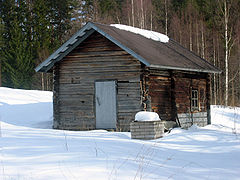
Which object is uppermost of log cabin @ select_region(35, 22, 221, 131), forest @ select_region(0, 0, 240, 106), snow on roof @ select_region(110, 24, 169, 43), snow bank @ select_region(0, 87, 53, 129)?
forest @ select_region(0, 0, 240, 106)

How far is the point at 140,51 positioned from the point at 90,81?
2.74 meters

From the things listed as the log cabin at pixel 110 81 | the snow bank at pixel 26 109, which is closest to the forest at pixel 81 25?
the snow bank at pixel 26 109

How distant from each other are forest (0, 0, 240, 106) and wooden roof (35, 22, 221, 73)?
1712cm

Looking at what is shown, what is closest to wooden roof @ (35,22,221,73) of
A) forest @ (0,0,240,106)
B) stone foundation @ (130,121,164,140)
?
stone foundation @ (130,121,164,140)

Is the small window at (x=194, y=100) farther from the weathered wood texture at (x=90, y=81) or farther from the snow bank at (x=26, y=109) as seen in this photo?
the snow bank at (x=26, y=109)

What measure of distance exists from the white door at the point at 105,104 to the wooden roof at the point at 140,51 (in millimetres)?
1916

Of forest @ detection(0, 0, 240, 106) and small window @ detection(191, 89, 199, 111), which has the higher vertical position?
forest @ detection(0, 0, 240, 106)

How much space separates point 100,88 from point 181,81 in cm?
445

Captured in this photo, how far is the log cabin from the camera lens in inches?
588

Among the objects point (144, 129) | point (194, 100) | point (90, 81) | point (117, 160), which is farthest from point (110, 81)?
point (117, 160)

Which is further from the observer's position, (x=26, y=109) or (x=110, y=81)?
(x=26, y=109)

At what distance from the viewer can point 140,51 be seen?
14.8m

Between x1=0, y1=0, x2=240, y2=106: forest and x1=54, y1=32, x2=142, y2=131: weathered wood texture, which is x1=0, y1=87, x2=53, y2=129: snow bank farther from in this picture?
x1=0, y1=0, x2=240, y2=106: forest

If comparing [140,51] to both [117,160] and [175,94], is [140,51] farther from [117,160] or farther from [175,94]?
[117,160]
